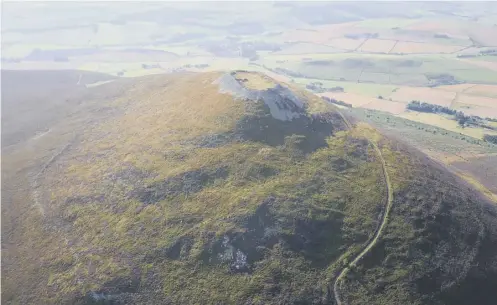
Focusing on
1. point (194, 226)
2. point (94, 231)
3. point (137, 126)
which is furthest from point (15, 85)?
point (194, 226)

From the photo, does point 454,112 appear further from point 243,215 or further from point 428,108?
point 243,215

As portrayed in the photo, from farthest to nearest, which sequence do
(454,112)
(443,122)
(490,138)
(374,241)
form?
(454,112) → (443,122) → (490,138) → (374,241)

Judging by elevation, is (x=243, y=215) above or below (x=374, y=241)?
above

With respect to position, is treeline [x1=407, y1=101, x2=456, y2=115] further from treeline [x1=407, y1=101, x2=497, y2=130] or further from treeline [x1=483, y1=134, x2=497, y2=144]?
treeline [x1=483, y1=134, x2=497, y2=144]

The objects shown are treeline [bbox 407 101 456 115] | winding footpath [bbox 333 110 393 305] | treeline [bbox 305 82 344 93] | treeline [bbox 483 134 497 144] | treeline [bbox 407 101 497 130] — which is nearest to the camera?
winding footpath [bbox 333 110 393 305]

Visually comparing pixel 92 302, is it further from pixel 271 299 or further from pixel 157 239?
pixel 271 299

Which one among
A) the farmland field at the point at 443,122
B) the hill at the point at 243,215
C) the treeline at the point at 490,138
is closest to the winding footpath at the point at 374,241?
the hill at the point at 243,215

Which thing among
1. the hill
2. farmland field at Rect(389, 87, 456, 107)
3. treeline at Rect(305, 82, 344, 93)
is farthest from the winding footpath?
treeline at Rect(305, 82, 344, 93)


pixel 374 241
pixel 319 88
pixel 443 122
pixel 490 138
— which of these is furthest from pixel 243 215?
pixel 319 88
